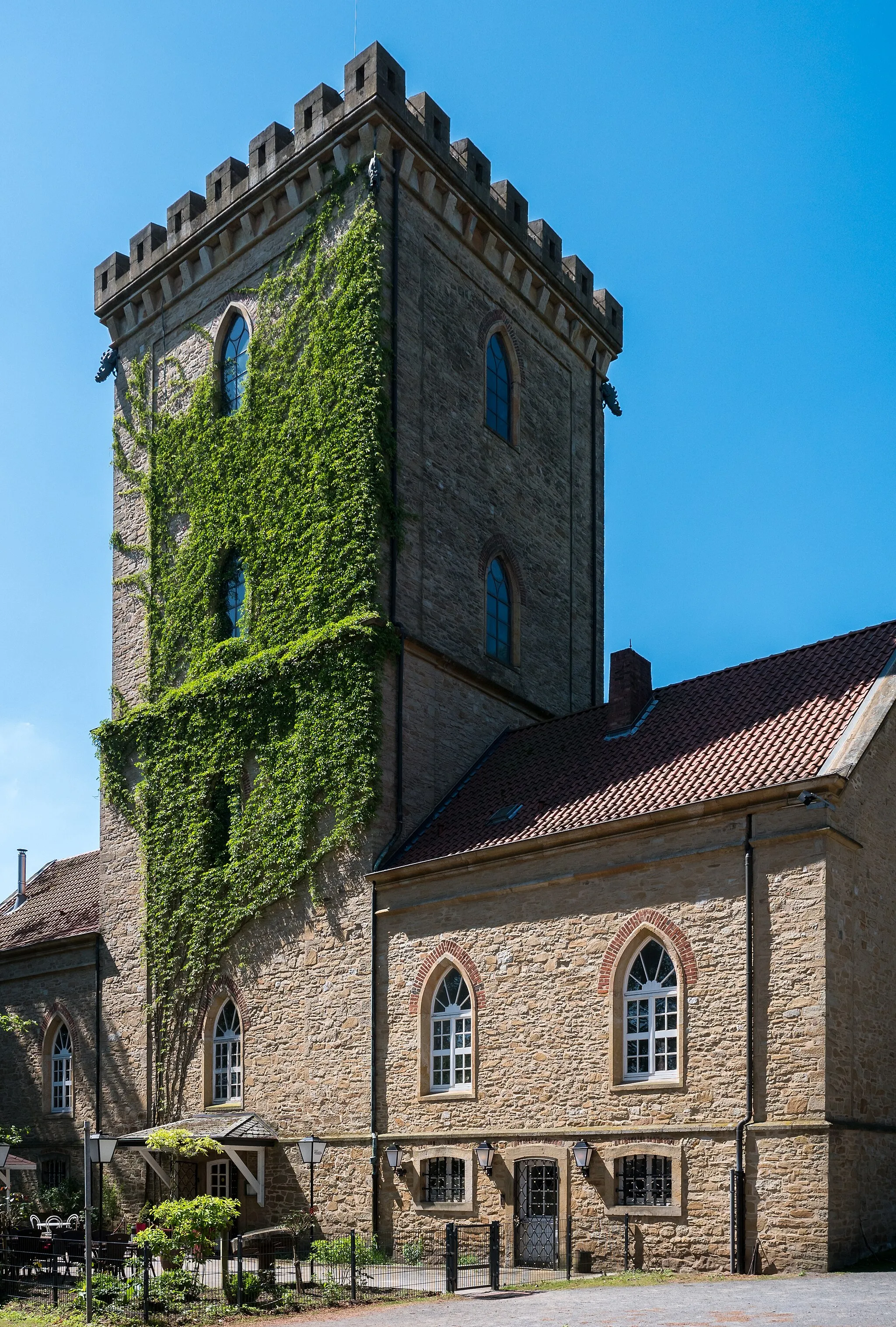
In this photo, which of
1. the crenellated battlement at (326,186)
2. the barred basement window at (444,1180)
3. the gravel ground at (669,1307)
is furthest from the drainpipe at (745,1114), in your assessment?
the crenellated battlement at (326,186)

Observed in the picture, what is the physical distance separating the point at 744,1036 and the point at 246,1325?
24.4 ft

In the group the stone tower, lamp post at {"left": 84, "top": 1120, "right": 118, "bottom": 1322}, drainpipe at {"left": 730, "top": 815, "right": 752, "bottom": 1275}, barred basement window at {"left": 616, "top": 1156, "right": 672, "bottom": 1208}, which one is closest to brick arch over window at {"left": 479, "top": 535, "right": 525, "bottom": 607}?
the stone tower

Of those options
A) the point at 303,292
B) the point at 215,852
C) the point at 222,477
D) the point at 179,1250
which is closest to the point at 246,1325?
the point at 179,1250

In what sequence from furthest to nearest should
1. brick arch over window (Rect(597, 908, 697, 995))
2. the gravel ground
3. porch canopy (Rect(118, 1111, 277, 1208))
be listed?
porch canopy (Rect(118, 1111, 277, 1208)) → brick arch over window (Rect(597, 908, 697, 995)) → the gravel ground

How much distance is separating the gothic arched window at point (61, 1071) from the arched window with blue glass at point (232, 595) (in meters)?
10.3

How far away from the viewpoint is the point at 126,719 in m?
29.4

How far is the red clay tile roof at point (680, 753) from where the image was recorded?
19.8 m

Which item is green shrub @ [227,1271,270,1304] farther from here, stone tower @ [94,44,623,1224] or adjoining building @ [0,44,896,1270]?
stone tower @ [94,44,623,1224]

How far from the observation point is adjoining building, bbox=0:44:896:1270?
18.1 metres

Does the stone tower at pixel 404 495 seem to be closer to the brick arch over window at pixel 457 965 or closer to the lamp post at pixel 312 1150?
the brick arch over window at pixel 457 965

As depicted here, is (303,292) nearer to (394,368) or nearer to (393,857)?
(394,368)

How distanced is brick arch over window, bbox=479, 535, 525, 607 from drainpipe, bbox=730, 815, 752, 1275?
11.5 metres

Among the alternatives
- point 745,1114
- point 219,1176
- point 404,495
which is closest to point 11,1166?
point 219,1176

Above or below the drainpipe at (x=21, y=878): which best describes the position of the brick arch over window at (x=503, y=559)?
above
